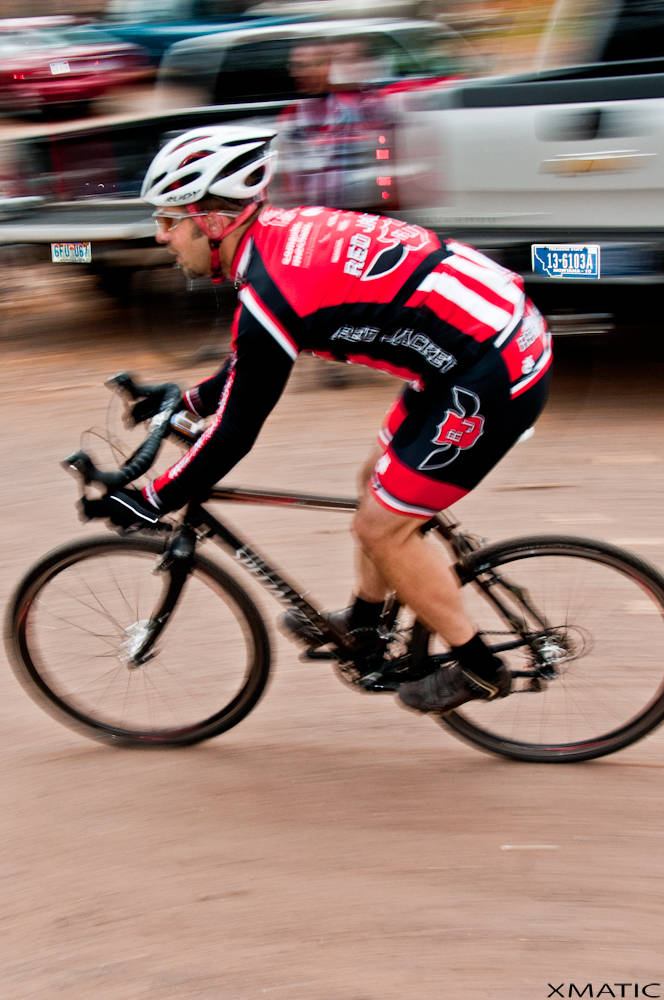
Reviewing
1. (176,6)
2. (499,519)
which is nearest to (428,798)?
(499,519)

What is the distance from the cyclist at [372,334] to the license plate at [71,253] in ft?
15.4

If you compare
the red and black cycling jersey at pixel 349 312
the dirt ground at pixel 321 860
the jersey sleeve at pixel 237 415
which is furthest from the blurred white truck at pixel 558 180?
the jersey sleeve at pixel 237 415

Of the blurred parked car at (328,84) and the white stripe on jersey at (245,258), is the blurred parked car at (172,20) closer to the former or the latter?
the blurred parked car at (328,84)

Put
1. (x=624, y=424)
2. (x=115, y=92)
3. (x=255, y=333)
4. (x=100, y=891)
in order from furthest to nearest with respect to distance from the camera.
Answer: (x=115, y=92)
(x=624, y=424)
(x=100, y=891)
(x=255, y=333)

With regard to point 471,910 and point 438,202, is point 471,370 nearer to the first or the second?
point 471,910

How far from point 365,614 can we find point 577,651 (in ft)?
2.22

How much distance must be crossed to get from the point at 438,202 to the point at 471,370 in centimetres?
333

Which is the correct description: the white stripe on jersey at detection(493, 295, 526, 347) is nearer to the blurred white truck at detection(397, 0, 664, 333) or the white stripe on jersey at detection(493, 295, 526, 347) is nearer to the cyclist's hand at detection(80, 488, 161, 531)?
A: the cyclist's hand at detection(80, 488, 161, 531)

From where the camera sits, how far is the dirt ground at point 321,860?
269 centimetres

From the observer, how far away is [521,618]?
11.0 ft

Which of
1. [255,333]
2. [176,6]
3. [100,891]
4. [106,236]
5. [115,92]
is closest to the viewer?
[255,333]

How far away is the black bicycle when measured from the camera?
3279mm

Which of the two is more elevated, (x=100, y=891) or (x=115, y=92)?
(x=115, y=92)

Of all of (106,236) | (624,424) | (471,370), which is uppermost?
(471,370)
